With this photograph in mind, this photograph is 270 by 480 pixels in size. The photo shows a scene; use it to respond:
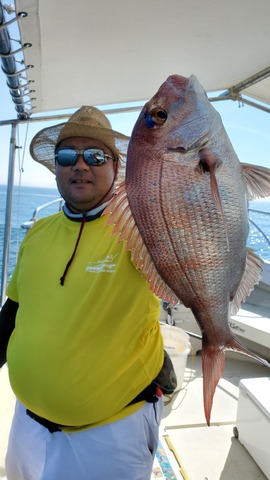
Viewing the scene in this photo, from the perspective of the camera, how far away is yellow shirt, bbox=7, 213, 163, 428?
4.65ft

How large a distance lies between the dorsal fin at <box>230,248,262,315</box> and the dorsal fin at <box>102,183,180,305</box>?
0.18 metres

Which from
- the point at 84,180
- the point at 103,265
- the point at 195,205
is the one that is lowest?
the point at 103,265

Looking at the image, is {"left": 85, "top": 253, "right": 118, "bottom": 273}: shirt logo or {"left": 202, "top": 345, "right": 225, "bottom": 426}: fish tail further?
{"left": 85, "top": 253, "right": 118, "bottom": 273}: shirt logo

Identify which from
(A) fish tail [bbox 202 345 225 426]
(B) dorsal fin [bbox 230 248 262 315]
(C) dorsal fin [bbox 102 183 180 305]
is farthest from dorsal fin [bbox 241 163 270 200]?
(A) fish tail [bbox 202 345 225 426]

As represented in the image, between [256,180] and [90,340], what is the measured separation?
926 mm

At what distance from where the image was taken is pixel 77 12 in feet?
6.07

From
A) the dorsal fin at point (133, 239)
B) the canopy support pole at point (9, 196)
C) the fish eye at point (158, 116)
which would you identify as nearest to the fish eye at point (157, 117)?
the fish eye at point (158, 116)

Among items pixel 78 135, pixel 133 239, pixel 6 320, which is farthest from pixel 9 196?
pixel 133 239

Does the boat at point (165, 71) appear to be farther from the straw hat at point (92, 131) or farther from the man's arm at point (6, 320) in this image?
the man's arm at point (6, 320)

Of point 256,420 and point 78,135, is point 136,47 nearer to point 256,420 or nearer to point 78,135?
point 78,135

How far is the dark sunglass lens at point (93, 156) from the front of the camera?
5.32ft

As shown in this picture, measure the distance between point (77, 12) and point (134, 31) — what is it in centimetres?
41

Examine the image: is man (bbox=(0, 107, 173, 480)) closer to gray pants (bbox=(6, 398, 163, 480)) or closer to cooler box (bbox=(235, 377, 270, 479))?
gray pants (bbox=(6, 398, 163, 480))

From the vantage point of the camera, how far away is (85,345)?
1438 mm
